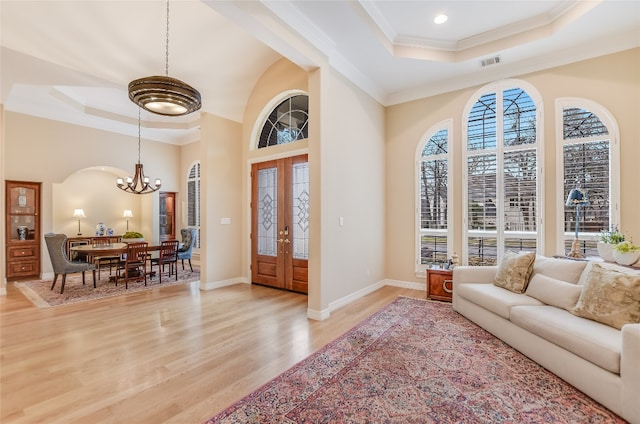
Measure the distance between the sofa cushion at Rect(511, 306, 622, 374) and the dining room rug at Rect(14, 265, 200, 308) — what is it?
5.78 m

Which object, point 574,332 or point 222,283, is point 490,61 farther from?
point 222,283

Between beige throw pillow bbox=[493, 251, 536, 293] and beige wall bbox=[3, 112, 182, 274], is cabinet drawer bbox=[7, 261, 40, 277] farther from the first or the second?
beige throw pillow bbox=[493, 251, 536, 293]

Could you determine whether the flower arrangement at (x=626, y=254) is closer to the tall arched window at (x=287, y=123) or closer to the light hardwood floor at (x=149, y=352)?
the light hardwood floor at (x=149, y=352)

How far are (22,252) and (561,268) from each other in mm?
9593

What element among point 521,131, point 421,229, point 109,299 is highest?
point 521,131

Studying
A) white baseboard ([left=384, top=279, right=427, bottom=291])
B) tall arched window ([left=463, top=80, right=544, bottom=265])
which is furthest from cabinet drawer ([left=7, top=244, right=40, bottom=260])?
tall arched window ([left=463, top=80, right=544, bottom=265])

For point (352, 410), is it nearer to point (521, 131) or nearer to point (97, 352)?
point (97, 352)

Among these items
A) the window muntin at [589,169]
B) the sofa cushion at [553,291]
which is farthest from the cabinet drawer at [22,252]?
the window muntin at [589,169]

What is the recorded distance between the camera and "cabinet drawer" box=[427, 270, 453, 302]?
455 centimetres

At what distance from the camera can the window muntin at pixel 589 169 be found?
391 centimetres

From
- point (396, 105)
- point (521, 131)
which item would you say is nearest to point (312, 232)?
point (396, 105)

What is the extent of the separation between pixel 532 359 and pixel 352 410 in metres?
1.87

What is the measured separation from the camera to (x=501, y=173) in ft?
15.3

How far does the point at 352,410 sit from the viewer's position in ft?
6.76
